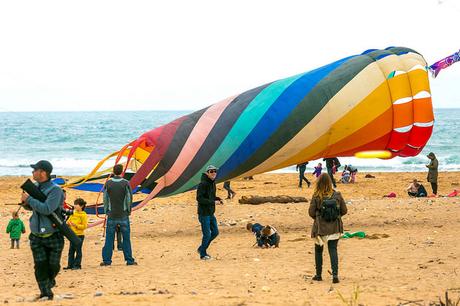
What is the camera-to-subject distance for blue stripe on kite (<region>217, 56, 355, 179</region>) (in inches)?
543

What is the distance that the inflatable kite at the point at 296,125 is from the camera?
13.8 meters

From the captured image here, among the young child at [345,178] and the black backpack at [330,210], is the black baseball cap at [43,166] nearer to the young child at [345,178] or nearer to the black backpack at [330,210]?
the black backpack at [330,210]

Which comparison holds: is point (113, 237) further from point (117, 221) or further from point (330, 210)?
point (330, 210)

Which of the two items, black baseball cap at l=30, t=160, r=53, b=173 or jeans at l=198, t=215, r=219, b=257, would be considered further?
jeans at l=198, t=215, r=219, b=257

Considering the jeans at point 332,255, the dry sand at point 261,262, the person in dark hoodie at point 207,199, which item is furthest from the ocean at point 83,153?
the jeans at point 332,255

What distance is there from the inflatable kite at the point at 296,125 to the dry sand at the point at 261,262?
53.9 inches

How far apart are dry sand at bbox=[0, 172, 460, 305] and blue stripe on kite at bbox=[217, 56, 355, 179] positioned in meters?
1.41

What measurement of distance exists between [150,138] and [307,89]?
318 cm

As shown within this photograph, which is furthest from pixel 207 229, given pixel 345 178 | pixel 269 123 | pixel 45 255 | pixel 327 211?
pixel 345 178

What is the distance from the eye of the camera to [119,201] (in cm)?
1048

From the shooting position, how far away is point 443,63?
48.6 ft

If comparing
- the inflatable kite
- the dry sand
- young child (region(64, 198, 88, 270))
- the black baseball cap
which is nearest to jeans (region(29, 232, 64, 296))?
the dry sand

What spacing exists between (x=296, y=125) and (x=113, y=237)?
4.62m

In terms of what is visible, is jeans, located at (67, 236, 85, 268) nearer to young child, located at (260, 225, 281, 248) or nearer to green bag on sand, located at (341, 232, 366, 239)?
young child, located at (260, 225, 281, 248)
